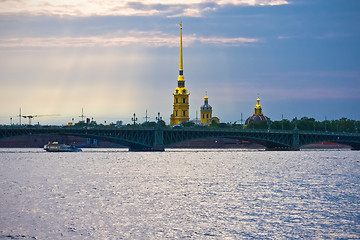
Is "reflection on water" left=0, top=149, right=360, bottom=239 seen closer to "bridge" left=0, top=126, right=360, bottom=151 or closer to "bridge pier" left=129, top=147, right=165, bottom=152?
"bridge" left=0, top=126, right=360, bottom=151

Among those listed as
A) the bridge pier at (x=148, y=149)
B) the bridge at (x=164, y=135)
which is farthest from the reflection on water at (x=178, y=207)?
the bridge pier at (x=148, y=149)

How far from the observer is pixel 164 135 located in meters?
137

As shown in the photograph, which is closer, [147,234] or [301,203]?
[147,234]

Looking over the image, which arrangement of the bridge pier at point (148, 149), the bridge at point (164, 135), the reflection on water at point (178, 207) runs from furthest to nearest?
the bridge pier at point (148, 149)
the bridge at point (164, 135)
the reflection on water at point (178, 207)

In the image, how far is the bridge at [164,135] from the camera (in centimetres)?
12431

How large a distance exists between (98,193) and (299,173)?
30.3 meters

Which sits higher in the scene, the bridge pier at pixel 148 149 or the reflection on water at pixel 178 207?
the bridge pier at pixel 148 149

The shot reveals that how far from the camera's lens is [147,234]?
34625 millimetres

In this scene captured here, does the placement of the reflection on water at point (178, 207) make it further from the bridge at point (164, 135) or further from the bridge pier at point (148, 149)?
the bridge pier at point (148, 149)

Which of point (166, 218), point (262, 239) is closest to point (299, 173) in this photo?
point (166, 218)

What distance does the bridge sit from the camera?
408 feet

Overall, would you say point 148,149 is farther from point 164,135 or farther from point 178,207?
point 178,207

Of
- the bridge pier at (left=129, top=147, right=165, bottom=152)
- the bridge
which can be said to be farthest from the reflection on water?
the bridge pier at (left=129, top=147, right=165, bottom=152)

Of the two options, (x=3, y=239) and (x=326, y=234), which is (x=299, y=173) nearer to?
(x=326, y=234)
